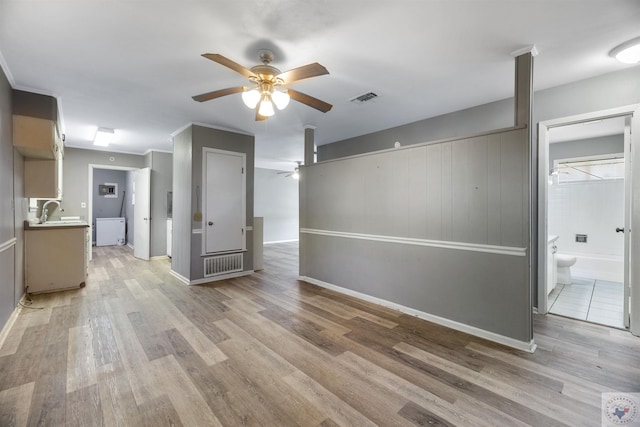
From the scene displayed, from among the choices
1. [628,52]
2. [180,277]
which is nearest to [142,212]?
[180,277]

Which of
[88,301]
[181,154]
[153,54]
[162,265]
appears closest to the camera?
[153,54]

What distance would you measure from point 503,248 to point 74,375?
3763mm

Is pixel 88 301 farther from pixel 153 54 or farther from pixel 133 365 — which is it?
pixel 153 54

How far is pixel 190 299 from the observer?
3.83m

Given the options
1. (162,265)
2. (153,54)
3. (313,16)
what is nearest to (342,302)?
(313,16)

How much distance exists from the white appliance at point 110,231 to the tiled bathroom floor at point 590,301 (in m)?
10.4

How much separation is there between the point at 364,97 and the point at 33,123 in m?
3.93

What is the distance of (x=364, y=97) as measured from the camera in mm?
3520

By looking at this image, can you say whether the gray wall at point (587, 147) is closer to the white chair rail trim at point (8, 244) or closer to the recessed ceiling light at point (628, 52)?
the recessed ceiling light at point (628, 52)

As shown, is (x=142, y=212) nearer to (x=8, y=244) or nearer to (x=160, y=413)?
(x=8, y=244)

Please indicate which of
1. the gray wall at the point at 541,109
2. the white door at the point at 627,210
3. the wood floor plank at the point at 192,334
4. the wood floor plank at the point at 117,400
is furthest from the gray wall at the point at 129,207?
the white door at the point at 627,210

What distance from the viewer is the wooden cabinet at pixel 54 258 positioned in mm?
3904

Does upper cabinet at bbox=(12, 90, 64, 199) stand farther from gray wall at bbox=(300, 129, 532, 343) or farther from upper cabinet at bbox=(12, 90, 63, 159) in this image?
gray wall at bbox=(300, 129, 532, 343)

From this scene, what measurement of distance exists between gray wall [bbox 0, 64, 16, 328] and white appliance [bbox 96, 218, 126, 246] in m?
5.90
